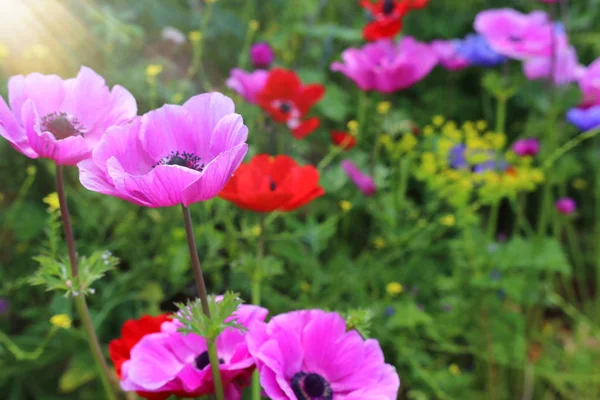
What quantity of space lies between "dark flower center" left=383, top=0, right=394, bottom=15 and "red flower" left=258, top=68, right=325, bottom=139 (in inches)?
9.5

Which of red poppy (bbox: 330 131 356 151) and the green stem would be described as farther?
red poppy (bbox: 330 131 356 151)

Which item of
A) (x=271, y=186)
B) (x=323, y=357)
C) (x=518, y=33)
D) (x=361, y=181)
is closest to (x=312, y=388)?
(x=323, y=357)

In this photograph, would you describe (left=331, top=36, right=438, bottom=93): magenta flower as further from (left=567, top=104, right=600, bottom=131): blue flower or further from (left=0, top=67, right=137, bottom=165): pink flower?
(left=0, top=67, right=137, bottom=165): pink flower

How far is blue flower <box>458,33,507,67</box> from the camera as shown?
1.67 metres

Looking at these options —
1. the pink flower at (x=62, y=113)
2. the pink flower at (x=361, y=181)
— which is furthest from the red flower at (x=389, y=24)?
the pink flower at (x=62, y=113)

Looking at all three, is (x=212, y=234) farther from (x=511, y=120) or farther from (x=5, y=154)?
(x=511, y=120)

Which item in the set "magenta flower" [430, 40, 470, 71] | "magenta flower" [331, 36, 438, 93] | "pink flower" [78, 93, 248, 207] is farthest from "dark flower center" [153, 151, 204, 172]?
"magenta flower" [430, 40, 470, 71]

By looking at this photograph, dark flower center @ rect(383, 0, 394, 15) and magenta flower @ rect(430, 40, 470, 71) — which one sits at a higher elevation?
dark flower center @ rect(383, 0, 394, 15)

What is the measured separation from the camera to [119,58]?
66.6 inches

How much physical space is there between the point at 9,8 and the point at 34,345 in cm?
82

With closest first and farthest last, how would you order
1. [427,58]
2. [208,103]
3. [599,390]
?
1. [208,103]
2. [427,58]
3. [599,390]

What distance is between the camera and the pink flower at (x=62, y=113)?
51 centimetres

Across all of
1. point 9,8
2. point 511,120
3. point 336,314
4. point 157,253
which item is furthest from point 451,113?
point 336,314

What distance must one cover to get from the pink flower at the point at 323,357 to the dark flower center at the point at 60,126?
0.79 feet
